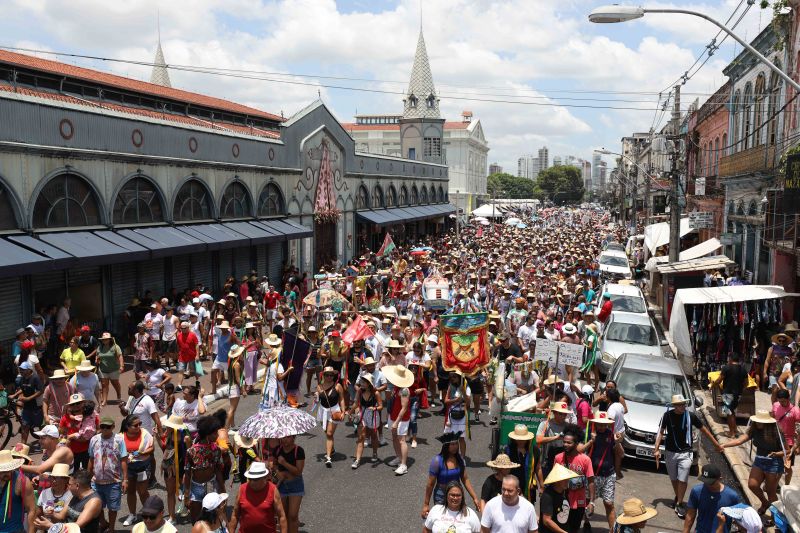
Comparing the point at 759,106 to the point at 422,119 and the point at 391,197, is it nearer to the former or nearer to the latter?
the point at 391,197

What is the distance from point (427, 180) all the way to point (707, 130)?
2260 centimetres

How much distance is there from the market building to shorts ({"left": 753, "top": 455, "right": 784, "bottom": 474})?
13.5 m

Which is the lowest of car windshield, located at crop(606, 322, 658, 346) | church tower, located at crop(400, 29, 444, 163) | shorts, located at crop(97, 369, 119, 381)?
shorts, located at crop(97, 369, 119, 381)

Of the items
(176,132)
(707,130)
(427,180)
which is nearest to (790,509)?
(176,132)

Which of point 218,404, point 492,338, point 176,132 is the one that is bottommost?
point 218,404

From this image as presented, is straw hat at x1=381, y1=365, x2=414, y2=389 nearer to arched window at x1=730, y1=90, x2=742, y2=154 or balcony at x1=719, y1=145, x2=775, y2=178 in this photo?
balcony at x1=719, y1=145, x2=775, y2=178

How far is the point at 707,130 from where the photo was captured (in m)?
39.3

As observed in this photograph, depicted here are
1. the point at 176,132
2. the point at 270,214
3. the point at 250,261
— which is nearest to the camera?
the point at 176,132

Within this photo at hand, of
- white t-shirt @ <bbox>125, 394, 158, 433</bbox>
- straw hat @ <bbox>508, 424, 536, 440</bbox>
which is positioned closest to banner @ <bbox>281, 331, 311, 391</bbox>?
white t-shirt @ <bbox>125, 394, 158, 433</bbox>

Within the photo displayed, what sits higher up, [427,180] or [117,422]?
[427,180]

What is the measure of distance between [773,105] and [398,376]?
66.9 feet

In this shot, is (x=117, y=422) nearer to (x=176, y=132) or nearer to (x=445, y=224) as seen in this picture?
(x=176, y=132)

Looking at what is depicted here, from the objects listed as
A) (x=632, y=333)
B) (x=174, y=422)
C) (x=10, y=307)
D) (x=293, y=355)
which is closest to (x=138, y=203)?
(x=10, y=307)

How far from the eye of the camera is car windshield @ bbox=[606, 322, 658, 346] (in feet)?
52.7
